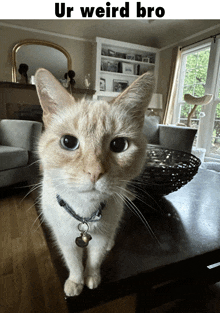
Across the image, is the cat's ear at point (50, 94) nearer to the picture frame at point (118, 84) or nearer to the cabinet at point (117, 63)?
the cabinet at point (117, 63)

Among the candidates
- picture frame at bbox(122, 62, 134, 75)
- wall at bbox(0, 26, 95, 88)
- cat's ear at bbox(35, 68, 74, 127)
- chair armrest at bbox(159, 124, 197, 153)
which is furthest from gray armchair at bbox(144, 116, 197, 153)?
wall at bbox(0, 26, 95, 88)

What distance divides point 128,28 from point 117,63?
0.78 meters

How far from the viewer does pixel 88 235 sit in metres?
0.52

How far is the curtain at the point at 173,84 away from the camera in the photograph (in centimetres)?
387

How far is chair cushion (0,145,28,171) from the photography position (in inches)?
72.8

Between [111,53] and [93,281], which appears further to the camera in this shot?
[111,53]

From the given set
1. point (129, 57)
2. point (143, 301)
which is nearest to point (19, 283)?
point (143, 301)

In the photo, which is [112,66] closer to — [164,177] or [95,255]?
[164,177]

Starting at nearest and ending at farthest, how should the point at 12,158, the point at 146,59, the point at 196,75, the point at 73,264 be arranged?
the point at 73,264, the point at 12,158, the point at 196,75, the point at 146,59

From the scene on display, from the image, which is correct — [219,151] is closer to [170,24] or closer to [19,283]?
[170,24]

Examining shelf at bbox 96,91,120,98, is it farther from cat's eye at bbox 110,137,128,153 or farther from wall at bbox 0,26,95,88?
cat's eye at bbox 110,137,128,153

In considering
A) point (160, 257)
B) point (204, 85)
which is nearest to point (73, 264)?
point (160, 257)

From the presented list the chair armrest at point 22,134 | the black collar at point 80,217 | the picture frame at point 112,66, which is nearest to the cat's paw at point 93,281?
the black collar at point 80,217

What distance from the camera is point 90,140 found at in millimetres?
487
